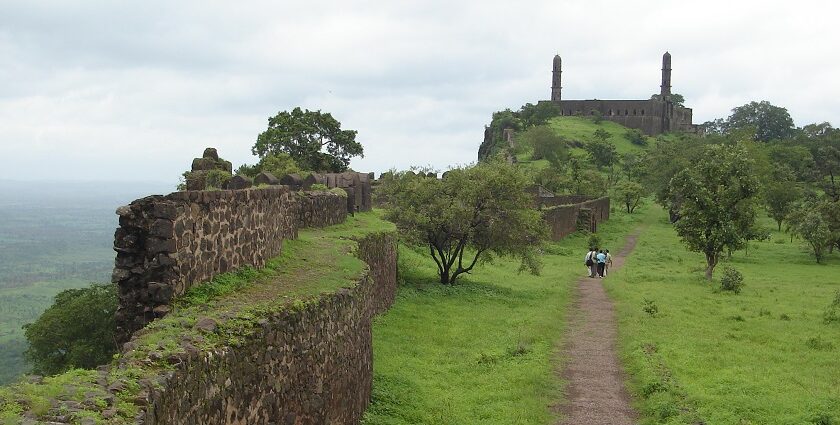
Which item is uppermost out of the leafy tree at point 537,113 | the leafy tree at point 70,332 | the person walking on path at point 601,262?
the leafy tree at point 537,113

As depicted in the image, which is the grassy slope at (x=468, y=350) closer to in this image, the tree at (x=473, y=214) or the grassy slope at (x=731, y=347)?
the tree at (x=473, y=214)

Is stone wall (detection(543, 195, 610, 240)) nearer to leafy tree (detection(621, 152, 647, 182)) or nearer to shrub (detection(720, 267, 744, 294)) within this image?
shrub (detection(720, 267, 744, 294))

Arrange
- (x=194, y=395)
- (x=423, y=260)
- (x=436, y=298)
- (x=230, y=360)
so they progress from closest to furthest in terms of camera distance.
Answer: (x=194, y=395) < (x=230, y=360) < (x=436, y=298) < (x=423, y=260)

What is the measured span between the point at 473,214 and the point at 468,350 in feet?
31.5

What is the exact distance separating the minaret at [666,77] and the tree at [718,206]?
12190 cm

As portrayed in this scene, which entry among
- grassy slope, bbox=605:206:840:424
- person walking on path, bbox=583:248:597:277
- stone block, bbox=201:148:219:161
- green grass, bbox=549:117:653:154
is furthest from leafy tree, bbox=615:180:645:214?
stone block, bbox=201:148:219:161

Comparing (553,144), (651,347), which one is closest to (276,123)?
(651,347)

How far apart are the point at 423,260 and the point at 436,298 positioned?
6749 mm

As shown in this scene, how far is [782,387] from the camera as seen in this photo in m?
14.8

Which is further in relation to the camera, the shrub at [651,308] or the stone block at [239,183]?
the shrub at [651,308]

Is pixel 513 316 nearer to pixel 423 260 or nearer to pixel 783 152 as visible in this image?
pixel 423 260

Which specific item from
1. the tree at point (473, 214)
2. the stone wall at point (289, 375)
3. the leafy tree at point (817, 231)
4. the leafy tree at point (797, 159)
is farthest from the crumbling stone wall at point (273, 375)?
the leafy tree at point (797, 159)

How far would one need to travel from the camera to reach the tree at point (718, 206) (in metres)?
32.3

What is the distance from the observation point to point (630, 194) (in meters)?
69.4
